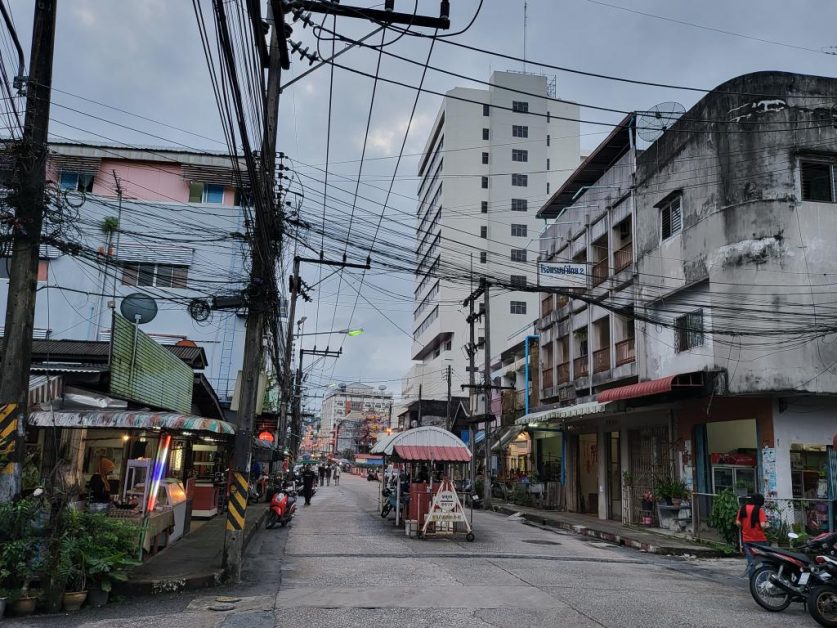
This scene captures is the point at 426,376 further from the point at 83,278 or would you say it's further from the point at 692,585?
the point at 692,585

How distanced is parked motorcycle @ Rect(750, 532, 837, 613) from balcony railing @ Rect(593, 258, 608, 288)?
16.5 m

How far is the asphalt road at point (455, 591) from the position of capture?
28.2ft

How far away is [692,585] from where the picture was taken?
1184 cm

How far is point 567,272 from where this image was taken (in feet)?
79.3

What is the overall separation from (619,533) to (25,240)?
16.5m

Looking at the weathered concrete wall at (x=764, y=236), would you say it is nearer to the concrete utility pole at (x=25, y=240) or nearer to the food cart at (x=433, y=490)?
the food cart at (x=433, y=490)

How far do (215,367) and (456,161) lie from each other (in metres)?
48.5

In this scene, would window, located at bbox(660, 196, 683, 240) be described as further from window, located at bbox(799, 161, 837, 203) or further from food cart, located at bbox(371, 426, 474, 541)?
food cart, located at bbox(371, 426, 474, 541)

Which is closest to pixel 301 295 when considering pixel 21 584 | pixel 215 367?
pixel 215 367

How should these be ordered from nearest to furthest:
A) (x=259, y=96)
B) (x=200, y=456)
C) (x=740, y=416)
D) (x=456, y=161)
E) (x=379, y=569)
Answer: (x=259, y=96)
(x=379, y=569)
(x=740, y=416)
(x=200, y=456)
(x=456, y=161)

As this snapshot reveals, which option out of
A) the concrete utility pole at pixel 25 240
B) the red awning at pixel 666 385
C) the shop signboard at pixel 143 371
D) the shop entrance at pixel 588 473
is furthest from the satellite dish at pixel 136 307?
the shop entrance at pixel 588 473

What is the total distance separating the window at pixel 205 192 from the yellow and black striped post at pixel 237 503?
768 inches

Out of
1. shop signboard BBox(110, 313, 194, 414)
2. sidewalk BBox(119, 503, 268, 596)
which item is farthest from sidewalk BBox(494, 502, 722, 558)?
shop signboard BBox(110, 313, 194, 414)

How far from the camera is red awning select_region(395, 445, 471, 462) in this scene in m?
18.8
